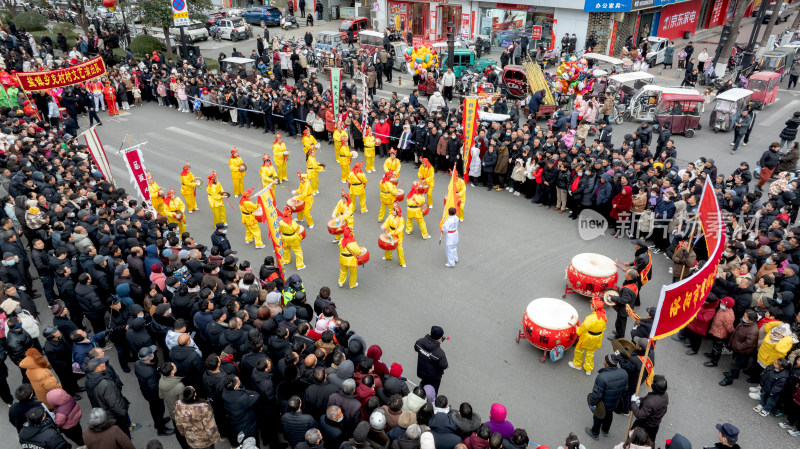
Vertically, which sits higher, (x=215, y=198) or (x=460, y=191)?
(x=460, y=191)

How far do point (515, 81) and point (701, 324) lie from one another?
1594 cm

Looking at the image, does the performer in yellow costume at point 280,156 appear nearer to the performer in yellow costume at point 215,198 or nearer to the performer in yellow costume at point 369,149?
the performer in yellow costume at point 369,149

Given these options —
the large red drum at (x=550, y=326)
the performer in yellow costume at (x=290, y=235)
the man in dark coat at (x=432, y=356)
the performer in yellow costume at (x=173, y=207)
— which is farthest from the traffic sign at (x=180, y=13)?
the man in dark coat at (x=432, y=356)

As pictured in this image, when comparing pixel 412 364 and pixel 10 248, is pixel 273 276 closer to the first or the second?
pixel 412 364

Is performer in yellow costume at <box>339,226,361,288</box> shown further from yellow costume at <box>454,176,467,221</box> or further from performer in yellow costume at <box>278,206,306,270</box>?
yellow costume at <box>454,176,467,221</box>

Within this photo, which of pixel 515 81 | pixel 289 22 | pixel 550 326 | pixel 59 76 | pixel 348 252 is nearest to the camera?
pixel 550 326

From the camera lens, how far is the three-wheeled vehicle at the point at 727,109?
1933 cm

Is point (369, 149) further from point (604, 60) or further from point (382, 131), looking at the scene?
point (604, 60)

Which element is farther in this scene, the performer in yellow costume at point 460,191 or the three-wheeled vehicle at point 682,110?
the three-wheeled vehicle at point 682,110

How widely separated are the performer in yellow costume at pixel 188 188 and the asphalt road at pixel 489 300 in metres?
0.31

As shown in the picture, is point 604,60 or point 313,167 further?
point 604,60

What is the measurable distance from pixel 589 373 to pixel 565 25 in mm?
26149

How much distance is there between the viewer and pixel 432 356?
7871mm

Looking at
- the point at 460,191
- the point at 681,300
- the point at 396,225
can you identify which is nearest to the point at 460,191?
the point at 460,191
